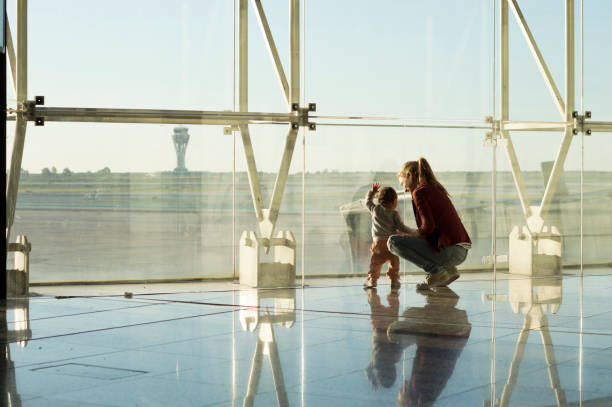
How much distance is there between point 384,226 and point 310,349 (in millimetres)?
3877

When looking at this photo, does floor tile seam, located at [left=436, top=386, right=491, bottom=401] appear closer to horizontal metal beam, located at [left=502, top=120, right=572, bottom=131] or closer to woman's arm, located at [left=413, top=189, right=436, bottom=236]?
woman's arm, located at [left=413, top=189, right=436, bottom=236]

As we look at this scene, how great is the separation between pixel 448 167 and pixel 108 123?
164 inches

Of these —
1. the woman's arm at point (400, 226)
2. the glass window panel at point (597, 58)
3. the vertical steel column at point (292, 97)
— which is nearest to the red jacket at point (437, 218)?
the woman's arm at point (400, 226)

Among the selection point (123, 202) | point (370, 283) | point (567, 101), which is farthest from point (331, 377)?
point (567, 101)

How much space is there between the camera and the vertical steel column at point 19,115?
8.73 meters

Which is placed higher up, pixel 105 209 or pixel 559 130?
pixel 559 130

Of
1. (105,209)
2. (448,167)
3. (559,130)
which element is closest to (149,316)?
(105,209)

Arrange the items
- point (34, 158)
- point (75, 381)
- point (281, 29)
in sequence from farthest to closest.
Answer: point (281, 29)
point (34, 158)
point (75, 381)

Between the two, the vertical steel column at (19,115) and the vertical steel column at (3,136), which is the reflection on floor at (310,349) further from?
the vertical steel column at (19,115)

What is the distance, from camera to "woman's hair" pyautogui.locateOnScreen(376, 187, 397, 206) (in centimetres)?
904

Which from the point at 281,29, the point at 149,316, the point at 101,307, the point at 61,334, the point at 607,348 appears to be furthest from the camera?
the point at 281,29

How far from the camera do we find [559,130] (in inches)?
428

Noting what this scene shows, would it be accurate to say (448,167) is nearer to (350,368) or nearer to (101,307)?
(101,307)

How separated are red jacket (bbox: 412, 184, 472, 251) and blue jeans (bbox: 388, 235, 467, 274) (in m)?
0.06
